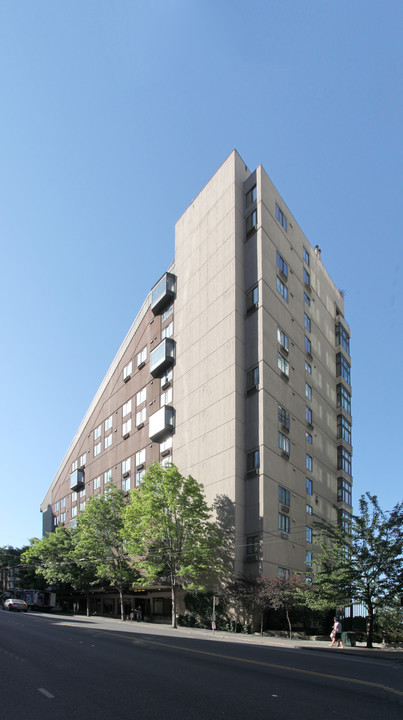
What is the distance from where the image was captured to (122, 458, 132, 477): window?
64000mm

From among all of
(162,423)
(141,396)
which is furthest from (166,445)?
(141,396)

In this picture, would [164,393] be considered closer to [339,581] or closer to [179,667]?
[339,581]

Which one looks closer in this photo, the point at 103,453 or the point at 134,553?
the point at 134,553

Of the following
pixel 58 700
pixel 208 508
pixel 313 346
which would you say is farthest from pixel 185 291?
pixel 58 700

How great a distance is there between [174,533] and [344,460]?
30.8 metres

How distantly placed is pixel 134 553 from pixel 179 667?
94.3 feet

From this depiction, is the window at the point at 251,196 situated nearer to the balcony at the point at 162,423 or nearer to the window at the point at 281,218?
the window at the point at 281,218

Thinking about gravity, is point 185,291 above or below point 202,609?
above

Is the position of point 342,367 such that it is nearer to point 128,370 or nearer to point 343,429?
point 343,429

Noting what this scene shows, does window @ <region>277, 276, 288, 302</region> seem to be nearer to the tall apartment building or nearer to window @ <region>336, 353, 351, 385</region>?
the tall apartment building

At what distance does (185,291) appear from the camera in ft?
183

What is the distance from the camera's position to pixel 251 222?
163 ft

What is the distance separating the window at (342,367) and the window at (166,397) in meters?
22.4

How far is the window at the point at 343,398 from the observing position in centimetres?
6625
